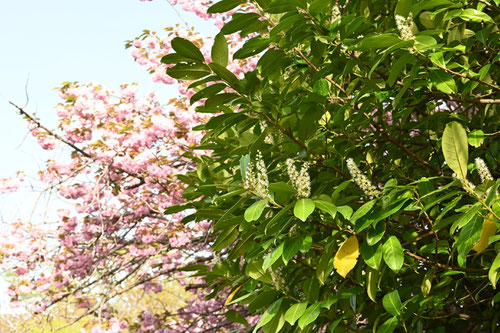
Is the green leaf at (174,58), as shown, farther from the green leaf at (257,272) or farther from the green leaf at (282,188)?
the green leaf at (257,272)

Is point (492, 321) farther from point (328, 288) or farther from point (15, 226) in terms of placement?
point (15, 226)

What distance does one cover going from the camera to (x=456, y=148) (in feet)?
4.25

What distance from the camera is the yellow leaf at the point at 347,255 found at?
147 centimetres

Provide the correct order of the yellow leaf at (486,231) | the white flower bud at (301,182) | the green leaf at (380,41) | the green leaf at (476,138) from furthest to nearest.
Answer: the green leaf at (476,138)
the yellow leaf at (486,231)
the white flower bud at (301,182)
the green leaf at (380,41)

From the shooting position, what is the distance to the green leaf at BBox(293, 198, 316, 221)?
126 cm

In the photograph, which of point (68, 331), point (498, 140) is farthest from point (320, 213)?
point (68, 331)

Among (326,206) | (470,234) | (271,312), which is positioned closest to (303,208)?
(326,206)

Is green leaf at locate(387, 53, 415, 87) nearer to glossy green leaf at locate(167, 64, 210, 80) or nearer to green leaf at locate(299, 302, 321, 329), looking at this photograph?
glossy green leaf at locate(167, 64, 210, 80)

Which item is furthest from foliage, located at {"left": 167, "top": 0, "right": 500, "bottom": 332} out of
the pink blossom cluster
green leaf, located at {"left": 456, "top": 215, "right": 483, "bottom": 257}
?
the pink blossom cluster

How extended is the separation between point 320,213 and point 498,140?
880 mm

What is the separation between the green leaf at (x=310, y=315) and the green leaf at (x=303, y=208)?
16.0 inches

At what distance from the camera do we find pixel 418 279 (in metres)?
1.84

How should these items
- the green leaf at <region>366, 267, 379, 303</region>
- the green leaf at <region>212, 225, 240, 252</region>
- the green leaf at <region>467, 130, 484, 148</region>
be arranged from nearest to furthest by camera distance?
the green leaf at <region>366, 267, 379, 303</region> < the green leaf at <region>467, 130, 484, 148</region> < the green leaf at <region>212, 225, 240, 252</region>

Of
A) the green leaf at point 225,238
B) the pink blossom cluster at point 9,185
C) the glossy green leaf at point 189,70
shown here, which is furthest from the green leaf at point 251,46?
the pink blossom cluster at point 9,185
